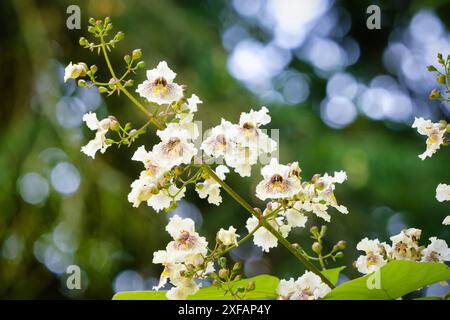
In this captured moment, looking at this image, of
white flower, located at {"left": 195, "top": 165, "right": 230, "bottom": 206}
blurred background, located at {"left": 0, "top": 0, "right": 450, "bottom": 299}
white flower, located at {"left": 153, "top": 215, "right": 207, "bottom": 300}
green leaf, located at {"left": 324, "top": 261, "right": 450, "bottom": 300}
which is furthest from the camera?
blurred background, located at {"left": 0, "top": 0, "right": 450, "bottom": 299}

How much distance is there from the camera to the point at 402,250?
0.74 m

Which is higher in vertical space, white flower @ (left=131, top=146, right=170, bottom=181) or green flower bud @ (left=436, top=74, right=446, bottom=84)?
green flower bud @ (left=436, top=74, right=446, bottom=84)

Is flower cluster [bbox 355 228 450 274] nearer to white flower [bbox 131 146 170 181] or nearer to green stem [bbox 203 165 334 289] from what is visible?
green stem [bbox 203 165 334 289]

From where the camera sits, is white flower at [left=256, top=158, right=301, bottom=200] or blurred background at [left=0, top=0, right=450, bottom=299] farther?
blurred background at [left=0, top=0, right=450, bottom=299]

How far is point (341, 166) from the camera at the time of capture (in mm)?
2936

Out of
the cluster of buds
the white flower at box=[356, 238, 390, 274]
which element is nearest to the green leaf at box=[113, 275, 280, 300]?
the cluster of buds

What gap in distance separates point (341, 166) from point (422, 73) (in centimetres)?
150

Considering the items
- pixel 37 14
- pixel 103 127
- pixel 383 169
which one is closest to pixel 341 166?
pixel 383 169

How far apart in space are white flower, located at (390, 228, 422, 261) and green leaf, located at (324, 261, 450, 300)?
0.13 meters

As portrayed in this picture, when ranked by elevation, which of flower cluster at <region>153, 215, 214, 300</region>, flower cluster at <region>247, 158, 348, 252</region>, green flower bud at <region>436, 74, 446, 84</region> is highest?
green flower bud at <region>436, 74, 446, 84</region>

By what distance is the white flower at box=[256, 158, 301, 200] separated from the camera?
0.70 metres

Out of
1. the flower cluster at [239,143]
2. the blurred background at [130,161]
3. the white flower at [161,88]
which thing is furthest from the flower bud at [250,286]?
the blurred background at [130,161]

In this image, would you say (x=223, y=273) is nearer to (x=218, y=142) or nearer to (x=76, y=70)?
(x=218, y=142)

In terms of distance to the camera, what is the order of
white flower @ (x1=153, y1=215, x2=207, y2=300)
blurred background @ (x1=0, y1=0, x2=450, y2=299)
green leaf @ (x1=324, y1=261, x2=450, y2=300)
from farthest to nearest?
blurred background @ (x1=0, y1=0, x2=450, y2=299), white flower @ (x1=153, y1=215, x2=207, y2=300), green leaf @ (x1=324, y1=261, x2=450, y2=300)
